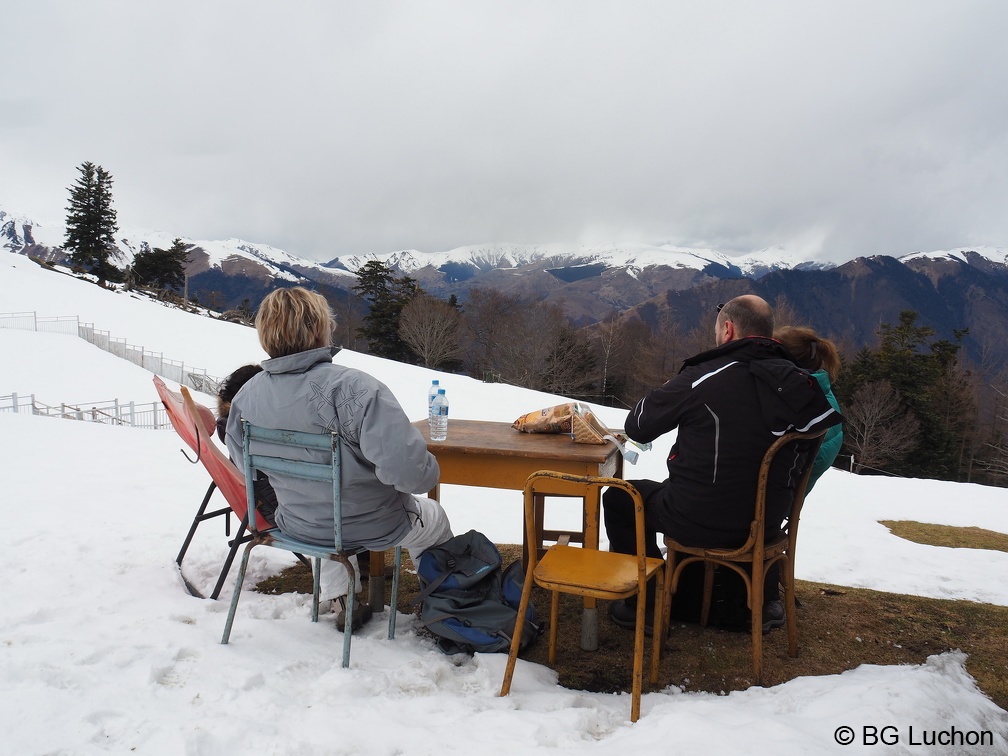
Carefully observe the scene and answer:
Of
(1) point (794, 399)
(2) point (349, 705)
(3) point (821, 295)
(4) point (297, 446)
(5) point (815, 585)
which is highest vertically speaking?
(3) point (821, 295)

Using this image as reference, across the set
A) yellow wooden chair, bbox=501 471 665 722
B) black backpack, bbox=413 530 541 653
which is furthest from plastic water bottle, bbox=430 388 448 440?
yellow wooden chair, bbox=501 471 665 722

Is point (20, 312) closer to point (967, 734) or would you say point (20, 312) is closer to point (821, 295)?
point (967, 734)

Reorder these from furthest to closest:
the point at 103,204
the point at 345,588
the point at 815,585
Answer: the point at 103,204 → the point at 815,585 → the point at 345,588

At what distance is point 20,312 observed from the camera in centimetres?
3378

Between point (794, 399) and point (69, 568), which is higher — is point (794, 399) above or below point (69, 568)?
above

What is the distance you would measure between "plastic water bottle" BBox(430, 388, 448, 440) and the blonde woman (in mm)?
738

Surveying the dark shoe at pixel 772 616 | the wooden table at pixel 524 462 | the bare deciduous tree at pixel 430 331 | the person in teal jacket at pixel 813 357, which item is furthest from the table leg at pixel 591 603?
the bare deciduous tree at pixel 430 331

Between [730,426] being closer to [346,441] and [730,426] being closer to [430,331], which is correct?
[346,441]

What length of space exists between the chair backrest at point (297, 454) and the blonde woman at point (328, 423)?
0.06 m

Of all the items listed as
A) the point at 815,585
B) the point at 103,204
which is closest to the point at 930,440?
the point at 815,585

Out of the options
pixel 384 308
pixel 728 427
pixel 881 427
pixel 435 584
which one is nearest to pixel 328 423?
pixel 435 584

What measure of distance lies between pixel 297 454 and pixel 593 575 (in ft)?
4.95

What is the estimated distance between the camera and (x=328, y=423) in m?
2.73

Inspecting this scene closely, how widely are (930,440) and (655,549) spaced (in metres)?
37.9
